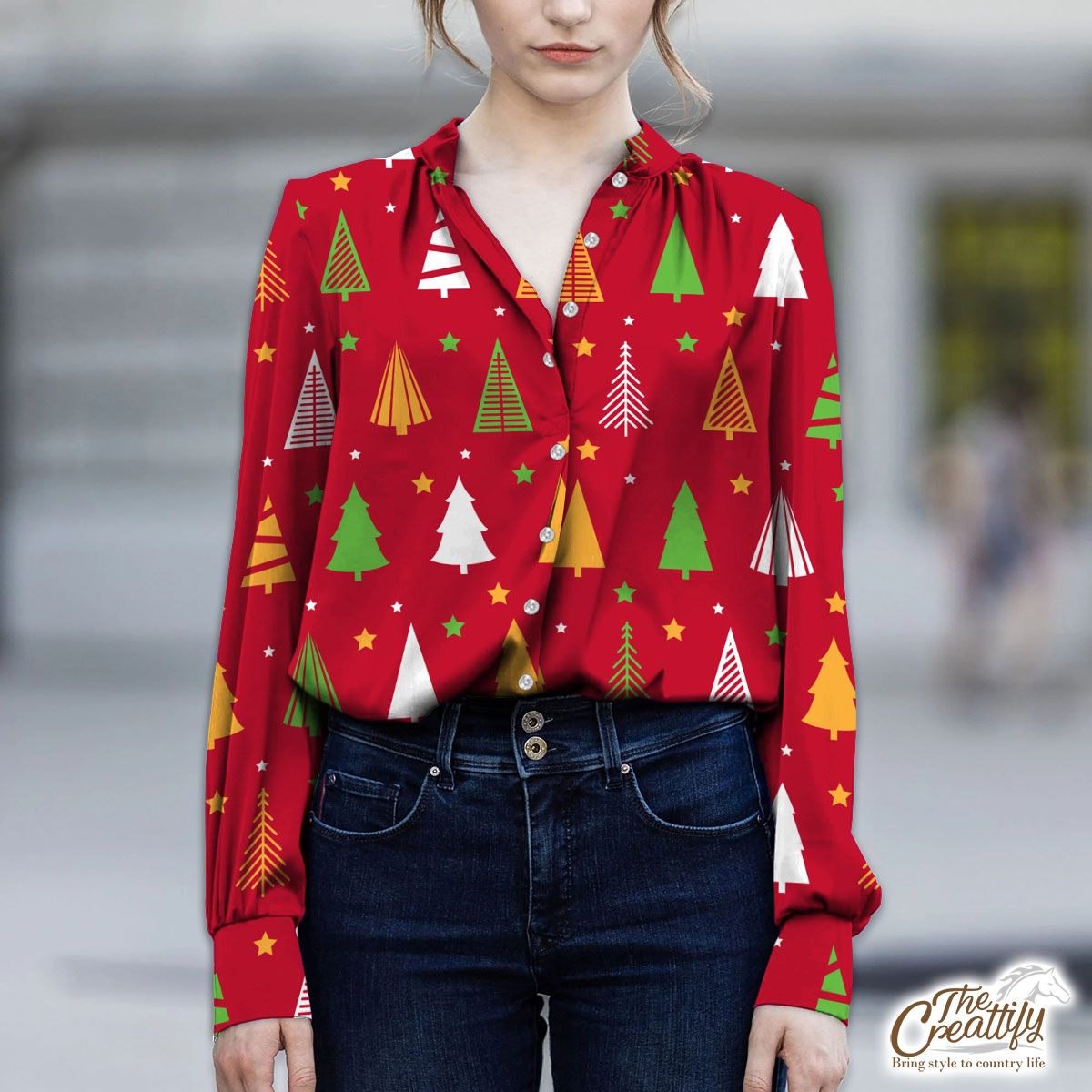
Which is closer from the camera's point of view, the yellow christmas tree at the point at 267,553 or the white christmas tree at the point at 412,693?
the white christmas tree at the point at 412,693

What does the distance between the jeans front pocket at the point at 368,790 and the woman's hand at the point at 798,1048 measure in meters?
0.39

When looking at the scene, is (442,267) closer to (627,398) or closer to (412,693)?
(627,398)

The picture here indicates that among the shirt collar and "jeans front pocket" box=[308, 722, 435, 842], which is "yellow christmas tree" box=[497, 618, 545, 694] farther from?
the shirt collar

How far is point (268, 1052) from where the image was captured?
166 centimetres

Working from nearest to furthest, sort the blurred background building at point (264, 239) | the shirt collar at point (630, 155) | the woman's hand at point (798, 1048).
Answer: the woman's hand at point (798, 1048) < the shirt collar at point (630, 155) < the blurred background building at point (264, 239)

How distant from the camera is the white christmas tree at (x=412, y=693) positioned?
5.37ft

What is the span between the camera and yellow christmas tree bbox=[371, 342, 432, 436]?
5.46 feet

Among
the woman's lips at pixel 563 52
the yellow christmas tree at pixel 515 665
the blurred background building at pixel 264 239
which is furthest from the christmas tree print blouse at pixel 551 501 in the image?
the blurred background building at pixel 264 239

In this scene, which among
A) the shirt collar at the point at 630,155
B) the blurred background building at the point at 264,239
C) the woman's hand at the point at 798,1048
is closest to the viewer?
the woman's hand at the point at 798,1048

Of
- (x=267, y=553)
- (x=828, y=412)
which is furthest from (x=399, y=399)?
(x=828, y=412)

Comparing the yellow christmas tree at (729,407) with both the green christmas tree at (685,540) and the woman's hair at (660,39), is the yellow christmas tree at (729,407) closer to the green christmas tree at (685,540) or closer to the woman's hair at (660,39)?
the green christmas tree at (685,540)

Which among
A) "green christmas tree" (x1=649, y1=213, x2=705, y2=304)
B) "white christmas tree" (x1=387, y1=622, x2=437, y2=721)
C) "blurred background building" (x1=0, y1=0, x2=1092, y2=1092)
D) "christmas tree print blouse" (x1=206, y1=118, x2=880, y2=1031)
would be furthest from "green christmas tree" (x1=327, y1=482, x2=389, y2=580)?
"blurred background building" (x1=0, y1=0, x2=1092, y2=1092)

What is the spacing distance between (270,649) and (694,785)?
1.48 ft

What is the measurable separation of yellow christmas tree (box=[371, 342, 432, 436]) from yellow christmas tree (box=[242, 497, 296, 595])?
6.3 inches
